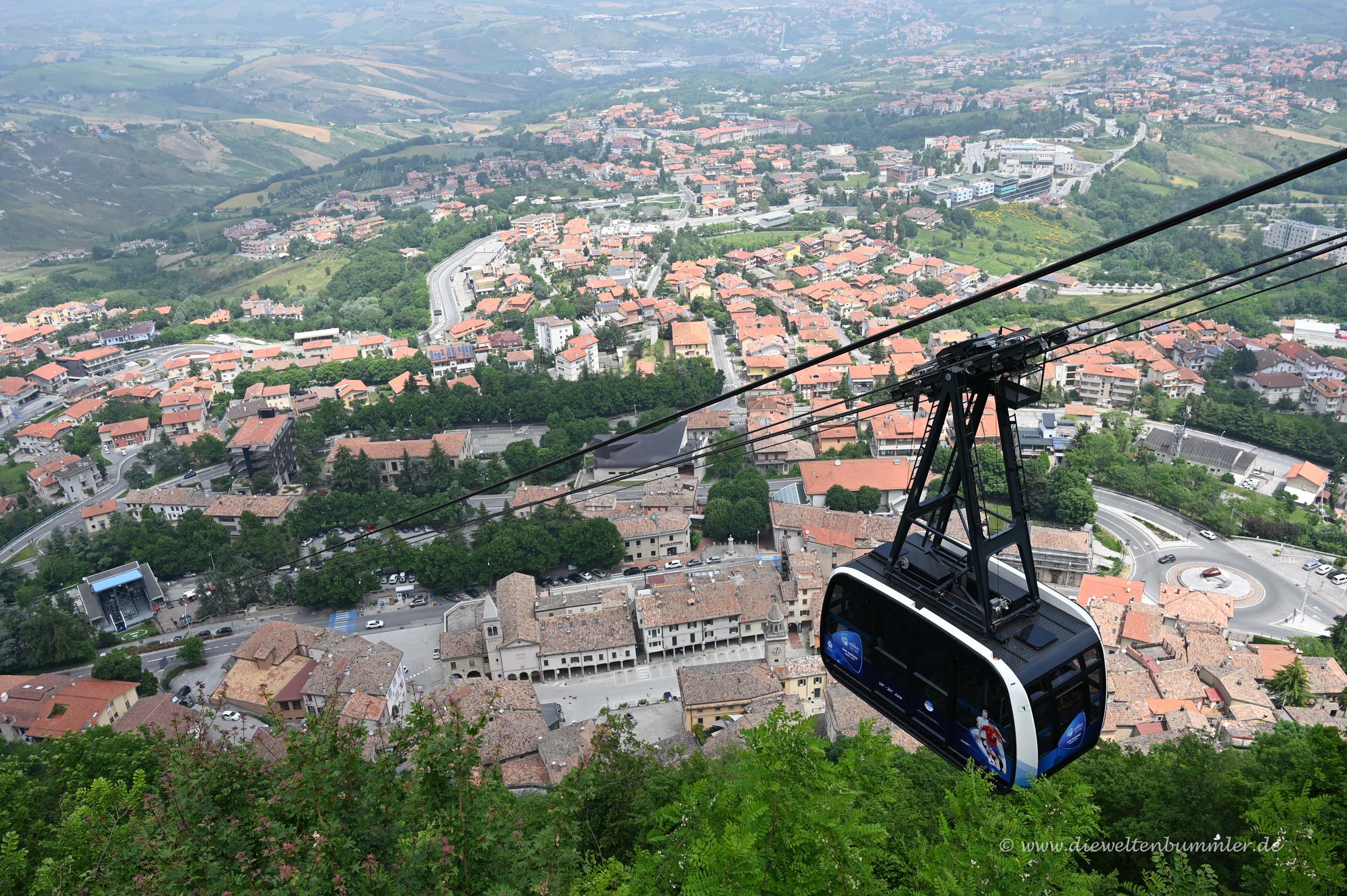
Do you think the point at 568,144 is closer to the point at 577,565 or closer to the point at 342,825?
the point at 577,565

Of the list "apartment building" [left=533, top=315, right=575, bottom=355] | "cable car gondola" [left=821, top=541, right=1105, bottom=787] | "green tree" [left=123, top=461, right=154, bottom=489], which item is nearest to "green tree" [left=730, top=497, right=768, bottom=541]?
"apartment building" [left=533, top=315, right=575, bottom=355]

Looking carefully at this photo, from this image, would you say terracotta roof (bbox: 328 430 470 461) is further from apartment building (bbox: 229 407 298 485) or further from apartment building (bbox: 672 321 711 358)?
apartment building (bbox: 672 321 711 358)

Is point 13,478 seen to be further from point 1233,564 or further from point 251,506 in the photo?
point 1233,564

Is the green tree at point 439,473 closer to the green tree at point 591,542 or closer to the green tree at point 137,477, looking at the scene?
the green tree at point 591,542

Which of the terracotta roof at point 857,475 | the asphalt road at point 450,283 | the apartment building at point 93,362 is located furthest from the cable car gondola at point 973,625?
the apartment building at point 93,362

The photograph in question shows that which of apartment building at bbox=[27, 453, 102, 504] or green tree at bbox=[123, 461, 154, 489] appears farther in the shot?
green tree at bbox=[123, 461, 154, 489]
